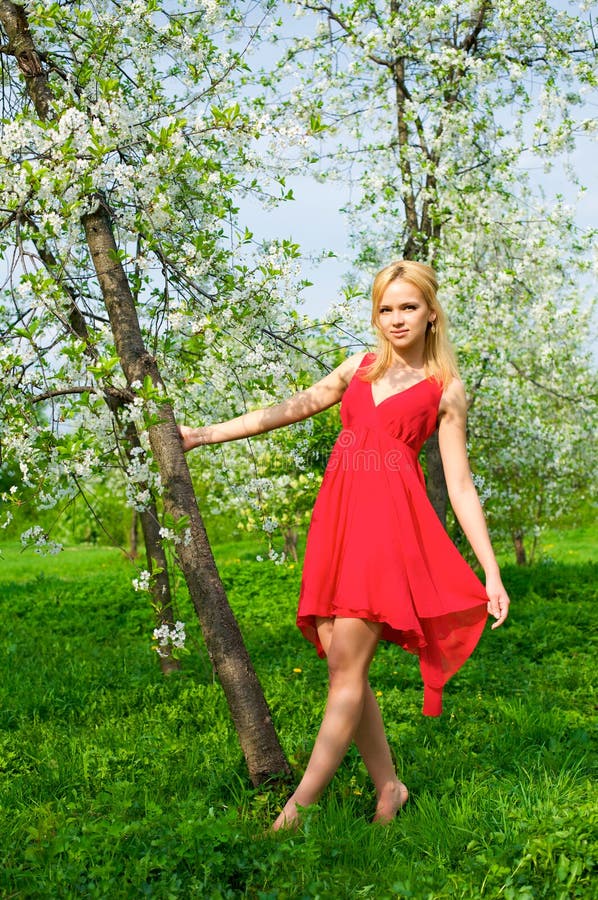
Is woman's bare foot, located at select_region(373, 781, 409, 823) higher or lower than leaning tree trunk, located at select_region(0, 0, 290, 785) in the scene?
lower

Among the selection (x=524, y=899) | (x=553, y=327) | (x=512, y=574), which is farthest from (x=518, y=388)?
(x=524, y=899)

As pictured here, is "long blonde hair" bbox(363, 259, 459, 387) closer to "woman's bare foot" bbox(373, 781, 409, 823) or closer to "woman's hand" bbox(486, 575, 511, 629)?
"woman's hand" bbox(486, 575, 511, 629)

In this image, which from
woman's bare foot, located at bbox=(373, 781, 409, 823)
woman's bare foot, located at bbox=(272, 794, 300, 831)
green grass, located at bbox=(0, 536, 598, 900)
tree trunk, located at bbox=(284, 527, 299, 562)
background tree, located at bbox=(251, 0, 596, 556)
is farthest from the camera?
tree trunk, located at bbox=(284, 527, 299, 562)

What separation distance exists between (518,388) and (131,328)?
28.9 feet

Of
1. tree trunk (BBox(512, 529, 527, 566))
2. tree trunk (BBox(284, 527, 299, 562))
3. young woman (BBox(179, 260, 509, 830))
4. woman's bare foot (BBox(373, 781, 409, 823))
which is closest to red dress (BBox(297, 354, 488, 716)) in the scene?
young woman (BBox(179, 260, 509, 830))

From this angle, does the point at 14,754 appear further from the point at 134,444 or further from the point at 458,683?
the point at 458,683

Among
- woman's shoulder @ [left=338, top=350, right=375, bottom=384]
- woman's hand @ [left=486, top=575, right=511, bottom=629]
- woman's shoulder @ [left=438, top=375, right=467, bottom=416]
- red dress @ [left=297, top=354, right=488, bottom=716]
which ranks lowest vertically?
woman's hand @ [left=486, top=575, right=511, bottom=629]

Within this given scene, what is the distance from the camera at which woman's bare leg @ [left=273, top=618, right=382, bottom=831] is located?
10.6ft

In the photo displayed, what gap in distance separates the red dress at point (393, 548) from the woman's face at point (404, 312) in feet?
0.64

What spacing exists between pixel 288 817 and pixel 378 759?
46 cm

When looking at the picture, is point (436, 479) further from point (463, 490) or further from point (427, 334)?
point (463, 490)

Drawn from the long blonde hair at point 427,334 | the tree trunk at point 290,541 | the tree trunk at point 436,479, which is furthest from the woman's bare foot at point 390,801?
the tree trunk at point 290,541

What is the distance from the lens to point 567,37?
820cm

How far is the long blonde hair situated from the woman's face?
0.8 inches
